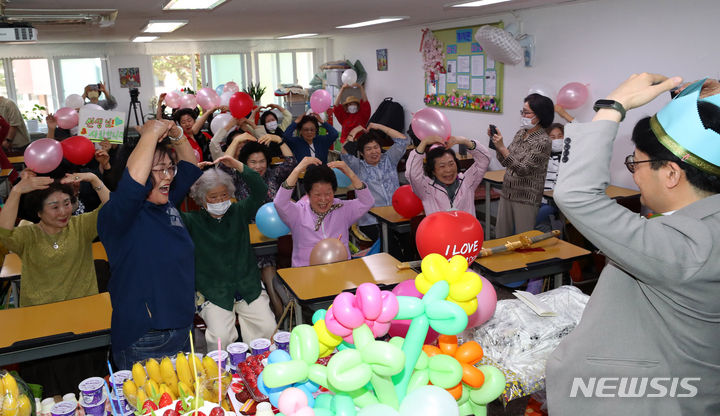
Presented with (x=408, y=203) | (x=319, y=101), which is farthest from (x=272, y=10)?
(x=408, y=203)

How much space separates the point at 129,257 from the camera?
2.04 metres

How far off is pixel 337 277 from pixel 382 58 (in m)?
7.11

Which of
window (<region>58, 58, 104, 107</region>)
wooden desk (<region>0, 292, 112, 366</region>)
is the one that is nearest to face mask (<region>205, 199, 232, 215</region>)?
wooden desk (<region>0, 292, 112, 366</region>)

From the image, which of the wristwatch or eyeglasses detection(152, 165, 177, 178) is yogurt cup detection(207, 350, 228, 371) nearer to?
eyeglasses detection(152, 165, 177, 178)

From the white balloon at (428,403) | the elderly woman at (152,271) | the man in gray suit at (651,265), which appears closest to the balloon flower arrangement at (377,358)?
the white balloon at (428,403)

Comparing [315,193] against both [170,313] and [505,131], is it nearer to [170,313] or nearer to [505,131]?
[170,313]

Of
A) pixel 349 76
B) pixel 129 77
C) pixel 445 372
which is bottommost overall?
pixel 445 372

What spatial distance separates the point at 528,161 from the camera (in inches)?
159

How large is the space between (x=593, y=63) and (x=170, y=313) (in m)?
4.68

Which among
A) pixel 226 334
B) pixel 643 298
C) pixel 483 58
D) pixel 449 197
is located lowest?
pixel 226 334

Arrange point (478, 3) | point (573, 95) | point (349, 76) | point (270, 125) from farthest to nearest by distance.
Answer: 1. point (349, 76)
2. point (270, 125)
3. point (573, 95)
4. point (478, 3)

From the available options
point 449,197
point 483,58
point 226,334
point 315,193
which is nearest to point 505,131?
point 483,58

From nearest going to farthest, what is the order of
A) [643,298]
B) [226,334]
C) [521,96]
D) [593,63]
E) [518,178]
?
[643,298], [226,334], [518,178], [593,63], [521,96]

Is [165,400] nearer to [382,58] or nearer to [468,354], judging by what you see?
[468,354]
